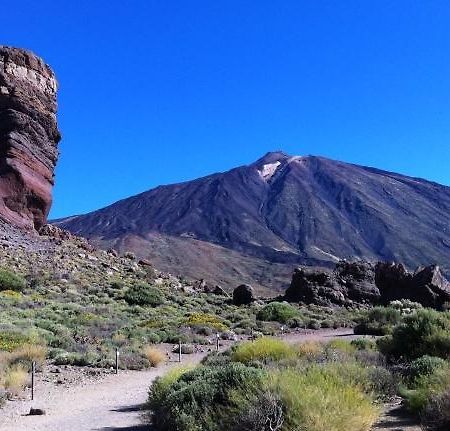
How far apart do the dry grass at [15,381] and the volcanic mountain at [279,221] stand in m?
70.9

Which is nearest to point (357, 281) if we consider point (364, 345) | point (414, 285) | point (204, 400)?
point (414, 285)

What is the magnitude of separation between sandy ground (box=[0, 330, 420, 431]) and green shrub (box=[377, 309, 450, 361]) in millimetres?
3875

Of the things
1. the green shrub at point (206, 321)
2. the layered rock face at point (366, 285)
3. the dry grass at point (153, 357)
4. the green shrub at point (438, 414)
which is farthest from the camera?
the layered rock face at point (366, 285)

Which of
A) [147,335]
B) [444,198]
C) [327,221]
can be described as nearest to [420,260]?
[327,221]

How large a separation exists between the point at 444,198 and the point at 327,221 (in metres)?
44.4

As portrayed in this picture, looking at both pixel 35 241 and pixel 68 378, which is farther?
pixel 35 241

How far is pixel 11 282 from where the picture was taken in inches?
1145

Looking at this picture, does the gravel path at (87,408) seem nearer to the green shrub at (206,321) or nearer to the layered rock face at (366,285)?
the green shrub at (206,321)

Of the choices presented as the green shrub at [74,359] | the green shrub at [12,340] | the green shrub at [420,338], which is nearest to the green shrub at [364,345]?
the green shrub at [420,338]

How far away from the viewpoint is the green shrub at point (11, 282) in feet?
95.1

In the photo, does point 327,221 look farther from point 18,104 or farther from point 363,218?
point 18,104

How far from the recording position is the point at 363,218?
6102 inches

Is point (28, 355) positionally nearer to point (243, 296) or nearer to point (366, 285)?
point (243, 296)

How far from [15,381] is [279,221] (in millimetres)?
139623
